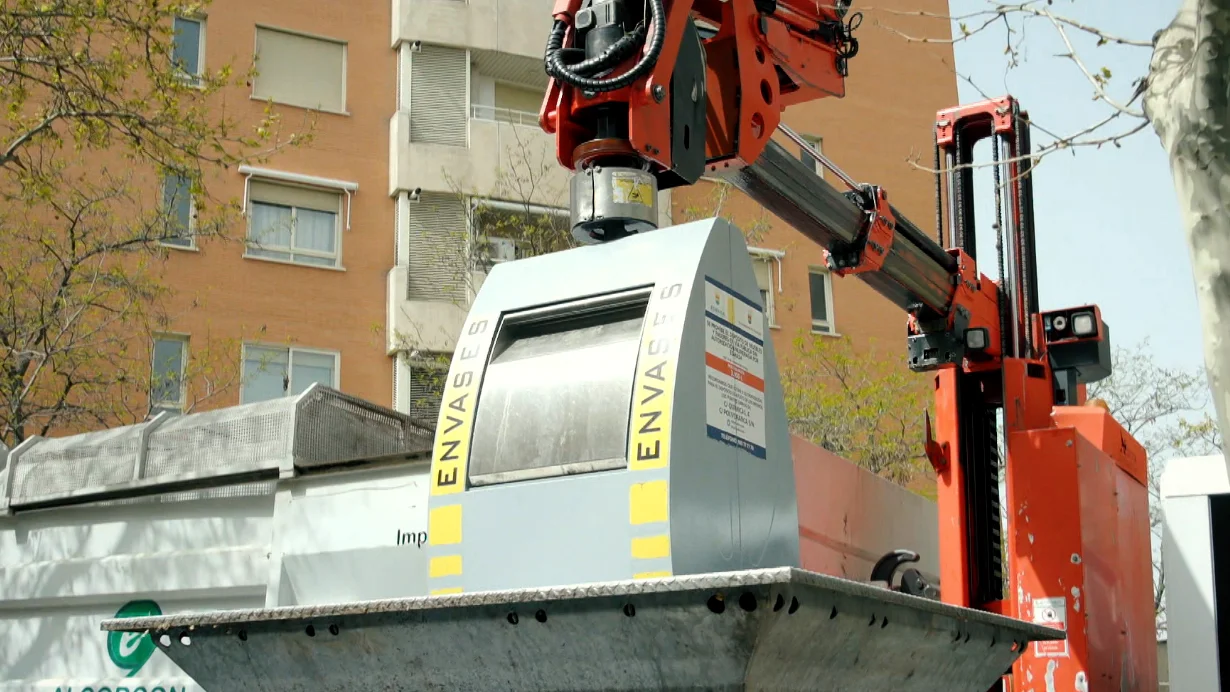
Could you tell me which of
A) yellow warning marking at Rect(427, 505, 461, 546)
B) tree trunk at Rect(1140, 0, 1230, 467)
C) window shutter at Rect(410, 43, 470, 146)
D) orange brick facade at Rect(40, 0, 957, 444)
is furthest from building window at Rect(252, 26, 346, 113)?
tree trunk at Rect(1140, 0, 1230, 467)

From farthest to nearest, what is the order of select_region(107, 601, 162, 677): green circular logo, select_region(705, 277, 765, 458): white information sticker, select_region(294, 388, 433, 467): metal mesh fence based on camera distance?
1. select_region(107, 601, 162, 677): green circular logo
2. select_region(294, 388, 433, 467): metal mesh fence
3. select_region(705, 277, 765, 458): white information sticker

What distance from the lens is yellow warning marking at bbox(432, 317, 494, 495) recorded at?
367cm

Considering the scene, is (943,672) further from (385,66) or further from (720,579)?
(385,66)

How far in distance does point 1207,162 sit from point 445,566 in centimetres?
196

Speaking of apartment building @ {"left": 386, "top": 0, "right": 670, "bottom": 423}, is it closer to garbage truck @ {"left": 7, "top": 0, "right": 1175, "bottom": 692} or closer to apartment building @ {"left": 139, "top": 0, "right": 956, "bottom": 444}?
apartment building @ {"left": 139, "top": 0, "right": 956, "bottom": 444}

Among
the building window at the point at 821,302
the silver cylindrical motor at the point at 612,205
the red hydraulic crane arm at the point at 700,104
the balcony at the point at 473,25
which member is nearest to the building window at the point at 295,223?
the balcony at the point at 473,25

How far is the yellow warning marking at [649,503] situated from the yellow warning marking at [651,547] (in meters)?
0.04

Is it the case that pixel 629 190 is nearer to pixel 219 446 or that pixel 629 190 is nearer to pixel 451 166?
pixel 219 446

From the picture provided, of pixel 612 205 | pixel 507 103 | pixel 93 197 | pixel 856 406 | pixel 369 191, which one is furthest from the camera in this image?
pixel 507 103

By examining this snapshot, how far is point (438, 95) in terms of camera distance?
22328mm

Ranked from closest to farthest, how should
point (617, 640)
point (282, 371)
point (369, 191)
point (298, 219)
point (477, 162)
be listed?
1. point (617, 640)
2. point (282, 371)
3. point (298, 219)
4. point (477, 162)
5. point (369, 191)

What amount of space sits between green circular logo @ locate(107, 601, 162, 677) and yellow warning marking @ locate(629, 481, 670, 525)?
5.51 meters

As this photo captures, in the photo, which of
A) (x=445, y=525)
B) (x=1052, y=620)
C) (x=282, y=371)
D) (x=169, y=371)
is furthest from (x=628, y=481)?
(x=282, y=371)

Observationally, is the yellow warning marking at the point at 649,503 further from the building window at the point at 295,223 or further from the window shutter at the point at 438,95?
the window shutter at the point at 438,95
